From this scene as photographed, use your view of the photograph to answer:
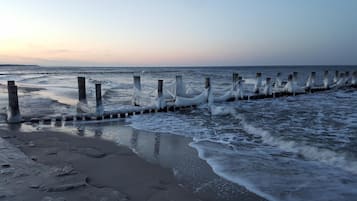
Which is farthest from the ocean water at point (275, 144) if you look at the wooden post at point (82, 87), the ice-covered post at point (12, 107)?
the ice-covered post at point (12, 107)

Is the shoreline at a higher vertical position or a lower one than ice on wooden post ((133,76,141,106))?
lower

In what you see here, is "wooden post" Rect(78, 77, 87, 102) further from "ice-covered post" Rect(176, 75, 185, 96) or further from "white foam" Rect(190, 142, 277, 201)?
"white foam" Rect(190, 142, 277, 201)

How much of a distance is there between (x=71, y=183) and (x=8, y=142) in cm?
368

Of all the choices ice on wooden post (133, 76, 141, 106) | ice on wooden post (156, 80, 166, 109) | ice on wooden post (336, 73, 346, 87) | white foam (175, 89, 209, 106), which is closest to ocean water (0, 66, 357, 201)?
white foam (175, 89, 209, 106)

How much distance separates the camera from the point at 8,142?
24.7 ft

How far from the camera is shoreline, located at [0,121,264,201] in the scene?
15.6ft

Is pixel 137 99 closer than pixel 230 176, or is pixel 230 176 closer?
pixel 230 176

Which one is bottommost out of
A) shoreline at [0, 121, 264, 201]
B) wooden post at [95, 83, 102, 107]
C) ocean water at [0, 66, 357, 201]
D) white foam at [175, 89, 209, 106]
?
ocean water at [0, 66, 357, 201]

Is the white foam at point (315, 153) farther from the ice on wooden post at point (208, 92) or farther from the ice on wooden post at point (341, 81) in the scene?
the ice on wooden post at point (341, 81)

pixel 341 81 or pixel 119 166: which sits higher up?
pixel 341 81

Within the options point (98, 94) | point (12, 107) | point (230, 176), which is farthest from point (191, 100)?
point (230, 176)

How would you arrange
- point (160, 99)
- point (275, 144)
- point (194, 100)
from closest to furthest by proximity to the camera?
point (275, 144) → point (160, 99) → point (194, 100)

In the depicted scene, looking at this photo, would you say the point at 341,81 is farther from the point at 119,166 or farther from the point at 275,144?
the point at 119,166

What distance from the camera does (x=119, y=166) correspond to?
6004 millimetres
